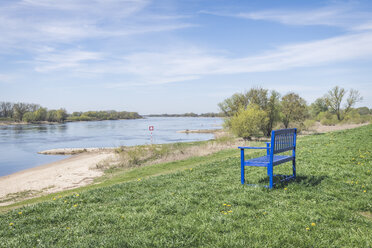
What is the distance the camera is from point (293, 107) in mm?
39219

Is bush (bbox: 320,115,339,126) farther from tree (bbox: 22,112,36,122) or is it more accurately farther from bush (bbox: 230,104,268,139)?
tree (bbox: 22,112,36,122)

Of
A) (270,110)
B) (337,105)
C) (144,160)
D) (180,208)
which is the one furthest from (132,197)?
(337,105)

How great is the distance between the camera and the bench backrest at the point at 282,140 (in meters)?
6.37

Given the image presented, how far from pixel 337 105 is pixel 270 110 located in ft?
75.9

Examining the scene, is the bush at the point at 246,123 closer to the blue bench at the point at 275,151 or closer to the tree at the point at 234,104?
the tree at the point at 234,104

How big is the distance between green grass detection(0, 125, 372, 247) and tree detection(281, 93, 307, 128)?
3368cm

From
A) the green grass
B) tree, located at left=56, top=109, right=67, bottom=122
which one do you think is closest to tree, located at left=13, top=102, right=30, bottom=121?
tree, located at left=56, top=109, right=67, bottom=122

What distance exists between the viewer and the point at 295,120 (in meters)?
40.1

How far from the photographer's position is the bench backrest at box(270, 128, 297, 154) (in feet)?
20.9

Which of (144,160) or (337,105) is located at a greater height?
(337,105)

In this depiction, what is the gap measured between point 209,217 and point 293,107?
37.9 meters

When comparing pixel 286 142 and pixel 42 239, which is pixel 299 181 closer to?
pixel 286 142

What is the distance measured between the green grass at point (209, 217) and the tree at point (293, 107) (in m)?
33.7

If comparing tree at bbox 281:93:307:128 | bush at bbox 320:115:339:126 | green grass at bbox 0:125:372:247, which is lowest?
green grass at bbox 0:125:372:247
